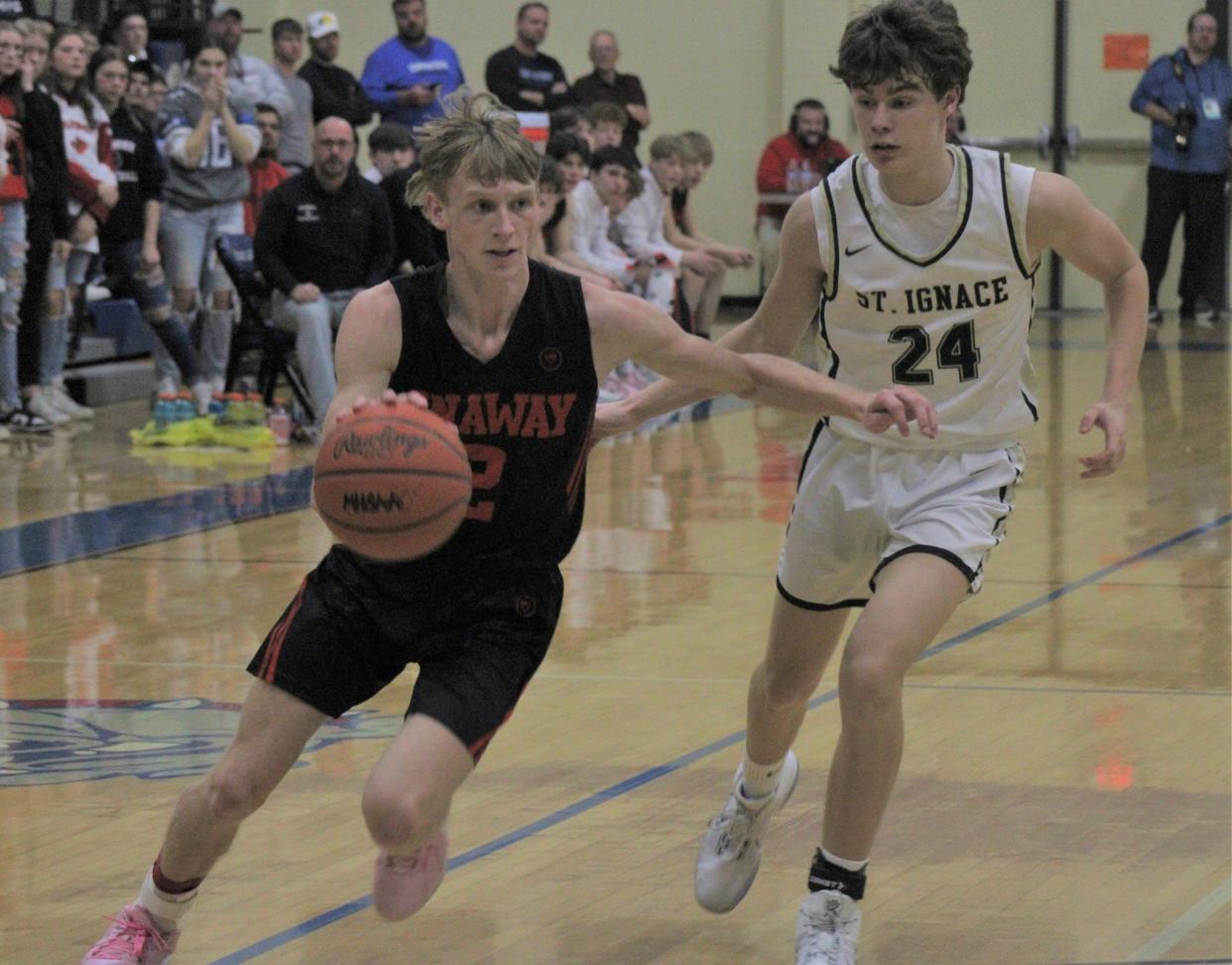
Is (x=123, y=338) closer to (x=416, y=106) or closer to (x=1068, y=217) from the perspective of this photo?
(x=416, y=106)

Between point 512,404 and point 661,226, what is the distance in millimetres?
10898

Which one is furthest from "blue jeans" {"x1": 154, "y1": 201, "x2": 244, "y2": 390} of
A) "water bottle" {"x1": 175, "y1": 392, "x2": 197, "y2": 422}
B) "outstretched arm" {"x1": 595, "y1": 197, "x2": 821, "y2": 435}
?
"outstretched arm" {"x1": 595, "y1": 197, "x2": 821, "y2": 435}

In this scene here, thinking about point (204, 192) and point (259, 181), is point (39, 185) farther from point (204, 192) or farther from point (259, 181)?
point (259, 181)

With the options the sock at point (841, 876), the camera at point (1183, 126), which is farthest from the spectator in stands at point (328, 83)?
the sock at point (841, 876)

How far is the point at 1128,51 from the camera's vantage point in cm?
1847

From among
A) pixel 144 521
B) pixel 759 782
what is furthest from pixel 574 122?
pixel 759 782

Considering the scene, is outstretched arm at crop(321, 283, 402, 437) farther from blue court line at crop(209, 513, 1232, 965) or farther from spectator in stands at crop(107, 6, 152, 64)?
spectator in stands at crop(107, 6, 152, 64)

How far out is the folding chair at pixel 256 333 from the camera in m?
11.3

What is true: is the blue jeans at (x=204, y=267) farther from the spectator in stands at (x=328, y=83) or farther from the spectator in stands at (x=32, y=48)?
the spectator in stands at (x=328, y=83)

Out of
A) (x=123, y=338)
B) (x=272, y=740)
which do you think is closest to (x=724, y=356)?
(x=272, y=740)

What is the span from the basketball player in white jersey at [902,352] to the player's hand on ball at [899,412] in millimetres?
318

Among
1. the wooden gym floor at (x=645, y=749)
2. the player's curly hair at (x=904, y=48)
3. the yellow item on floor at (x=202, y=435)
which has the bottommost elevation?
the yellow item on floor at (x=202, y=435)

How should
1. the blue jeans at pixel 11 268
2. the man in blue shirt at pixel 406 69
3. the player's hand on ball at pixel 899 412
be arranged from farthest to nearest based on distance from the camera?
the man in blue shirt at pixel 406 69 < the blue jeans at pixel 11 268 < the player's hand on ball at pixel 899 412

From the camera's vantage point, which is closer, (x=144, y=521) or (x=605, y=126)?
(x=144, y=521)
